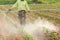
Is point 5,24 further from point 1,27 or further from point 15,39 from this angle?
point 15,39

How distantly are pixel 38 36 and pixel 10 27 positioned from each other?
140cm

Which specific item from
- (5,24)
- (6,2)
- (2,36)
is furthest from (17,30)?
(6,2)

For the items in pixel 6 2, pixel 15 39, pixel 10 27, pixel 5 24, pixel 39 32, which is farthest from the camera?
pixel 6 2

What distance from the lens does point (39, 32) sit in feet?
31.7

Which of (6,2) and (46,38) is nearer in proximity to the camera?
(46,38)

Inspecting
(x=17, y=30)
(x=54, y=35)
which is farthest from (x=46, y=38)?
(x=17, y=30)

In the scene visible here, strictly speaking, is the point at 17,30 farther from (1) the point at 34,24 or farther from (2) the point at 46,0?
(2) the point at 46,0

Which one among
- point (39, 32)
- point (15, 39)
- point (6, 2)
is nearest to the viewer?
point (15, 39)

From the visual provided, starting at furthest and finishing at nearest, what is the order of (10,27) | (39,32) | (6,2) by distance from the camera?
(6,2) → (10,27) → (39,32)

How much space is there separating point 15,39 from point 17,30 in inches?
20.0

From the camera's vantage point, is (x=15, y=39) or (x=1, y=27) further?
(x=1, y=27)

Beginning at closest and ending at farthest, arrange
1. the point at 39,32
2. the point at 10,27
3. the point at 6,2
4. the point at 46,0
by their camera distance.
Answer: the point at 39,32 < the point at 10,27 < the point at 6,2 < the point at 46,0

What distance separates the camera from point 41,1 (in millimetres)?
20906

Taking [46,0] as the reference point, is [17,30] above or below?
above
